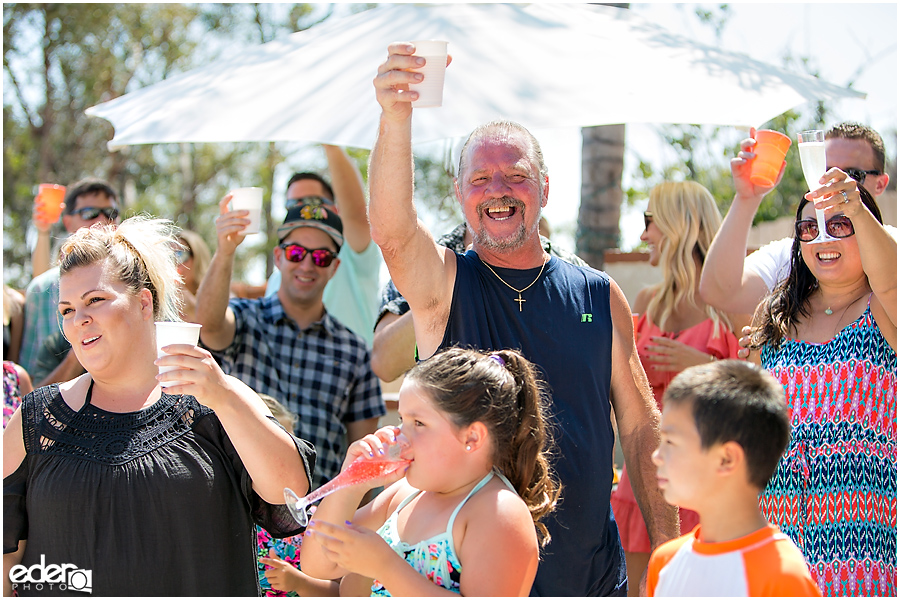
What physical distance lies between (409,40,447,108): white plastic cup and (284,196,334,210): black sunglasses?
7.70 ft

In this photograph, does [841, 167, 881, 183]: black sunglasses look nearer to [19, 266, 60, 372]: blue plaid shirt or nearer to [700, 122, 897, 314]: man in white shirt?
[700, 122, 897, 314]: man in white shirt

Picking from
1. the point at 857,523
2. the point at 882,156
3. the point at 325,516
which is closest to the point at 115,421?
the point at 325,516

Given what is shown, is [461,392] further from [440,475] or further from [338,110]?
[338,110]

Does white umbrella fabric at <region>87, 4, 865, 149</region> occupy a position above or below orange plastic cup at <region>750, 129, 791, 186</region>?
above

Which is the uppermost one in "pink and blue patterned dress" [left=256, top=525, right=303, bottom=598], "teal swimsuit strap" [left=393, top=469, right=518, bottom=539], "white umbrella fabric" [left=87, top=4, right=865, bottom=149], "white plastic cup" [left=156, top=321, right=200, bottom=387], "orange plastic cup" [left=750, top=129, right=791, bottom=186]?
"white umbrella fabric" [left=87, top=4, right=865, bottom=149]

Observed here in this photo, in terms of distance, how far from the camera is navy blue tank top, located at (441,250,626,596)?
8.27 feet

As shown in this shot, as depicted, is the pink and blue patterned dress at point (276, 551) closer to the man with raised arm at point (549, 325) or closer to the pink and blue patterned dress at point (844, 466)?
the man with raised arm at point (549, 325)

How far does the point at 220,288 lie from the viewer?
4.08 metres

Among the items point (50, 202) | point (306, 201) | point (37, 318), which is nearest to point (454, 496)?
point (306, 201)

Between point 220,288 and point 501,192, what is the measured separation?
1989mm

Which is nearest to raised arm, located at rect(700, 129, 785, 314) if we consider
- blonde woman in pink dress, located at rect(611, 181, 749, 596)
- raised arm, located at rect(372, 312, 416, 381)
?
blonde woman in pink dress, located at rect(611, 181, 749, 596)

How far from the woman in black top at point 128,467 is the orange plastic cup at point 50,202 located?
10.2ft

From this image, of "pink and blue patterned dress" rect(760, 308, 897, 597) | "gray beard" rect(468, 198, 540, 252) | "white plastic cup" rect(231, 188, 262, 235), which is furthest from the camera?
"white plastic cup" rect(231, 188, 262, 235)

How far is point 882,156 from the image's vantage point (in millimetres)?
3475
